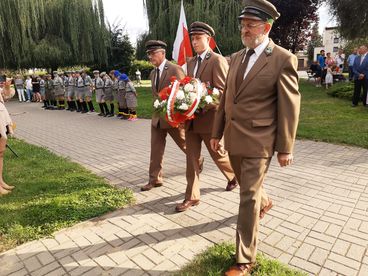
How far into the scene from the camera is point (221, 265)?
301 centimetres

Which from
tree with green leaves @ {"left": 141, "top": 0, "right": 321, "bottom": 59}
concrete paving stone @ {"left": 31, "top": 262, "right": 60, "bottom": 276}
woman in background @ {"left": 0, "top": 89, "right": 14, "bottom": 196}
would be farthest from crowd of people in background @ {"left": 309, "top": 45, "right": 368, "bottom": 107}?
concrete paving stone @ {"left": 31, "top": 262, "right": 60, "bottom": 276}

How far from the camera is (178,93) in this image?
152 inches

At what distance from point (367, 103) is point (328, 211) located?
8722 millimetres

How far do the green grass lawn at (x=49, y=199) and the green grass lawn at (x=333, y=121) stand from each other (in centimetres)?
510

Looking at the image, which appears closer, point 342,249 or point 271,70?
point 271,70

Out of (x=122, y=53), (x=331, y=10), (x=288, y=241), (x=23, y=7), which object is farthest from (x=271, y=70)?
(x=122, y=53)

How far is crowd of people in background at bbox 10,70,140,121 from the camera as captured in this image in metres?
12.6

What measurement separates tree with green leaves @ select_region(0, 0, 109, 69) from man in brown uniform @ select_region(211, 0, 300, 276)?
2464 centimetres

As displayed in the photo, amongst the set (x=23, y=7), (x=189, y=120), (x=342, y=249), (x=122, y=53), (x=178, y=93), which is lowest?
(x=342, y=249)

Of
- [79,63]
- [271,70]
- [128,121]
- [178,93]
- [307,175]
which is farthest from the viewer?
[79,63]

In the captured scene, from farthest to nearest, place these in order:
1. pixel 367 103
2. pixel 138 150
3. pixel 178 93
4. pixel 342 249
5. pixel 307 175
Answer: pixel 367 103, pixel 138 150, pixel 307 175, pixel 178 93, pixel 342 249

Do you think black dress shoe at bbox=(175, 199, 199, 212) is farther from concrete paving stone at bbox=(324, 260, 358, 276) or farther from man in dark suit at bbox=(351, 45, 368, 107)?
man in dark suit at bbox=(351, 45, 368, 107)

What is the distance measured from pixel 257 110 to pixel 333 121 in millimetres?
7525

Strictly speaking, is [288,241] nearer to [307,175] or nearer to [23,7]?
[307,175]
